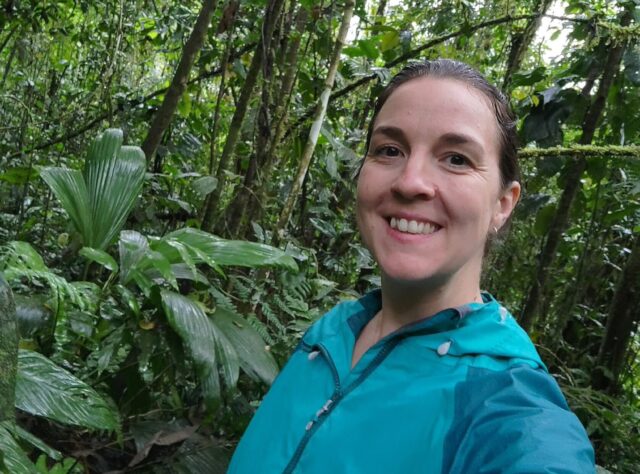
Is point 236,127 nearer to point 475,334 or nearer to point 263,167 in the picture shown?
Result: point 263,167

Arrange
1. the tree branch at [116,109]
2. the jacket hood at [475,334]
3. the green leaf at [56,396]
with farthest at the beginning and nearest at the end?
the tree branch at [116,109] < the green leaf at [56,396] < the jacket hood at [475,334]

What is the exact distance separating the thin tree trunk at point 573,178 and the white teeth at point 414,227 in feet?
7.56

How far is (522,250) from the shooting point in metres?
4.60

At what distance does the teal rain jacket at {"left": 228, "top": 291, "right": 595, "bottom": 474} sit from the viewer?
2.47 ft

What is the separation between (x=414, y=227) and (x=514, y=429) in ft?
1.23

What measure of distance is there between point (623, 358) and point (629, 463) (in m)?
0.97

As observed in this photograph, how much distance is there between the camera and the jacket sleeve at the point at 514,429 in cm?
72

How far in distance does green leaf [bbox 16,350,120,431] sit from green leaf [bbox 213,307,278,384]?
0.42 meters

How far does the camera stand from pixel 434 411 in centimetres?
87

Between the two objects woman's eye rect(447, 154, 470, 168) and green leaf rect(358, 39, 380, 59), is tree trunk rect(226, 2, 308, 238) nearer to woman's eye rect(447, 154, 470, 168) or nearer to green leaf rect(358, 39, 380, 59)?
green leaf rect(358, 39, 380, 59)

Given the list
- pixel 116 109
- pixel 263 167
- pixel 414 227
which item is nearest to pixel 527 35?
pixel 263 167

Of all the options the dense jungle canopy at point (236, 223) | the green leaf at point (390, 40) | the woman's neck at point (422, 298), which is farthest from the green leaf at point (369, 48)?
the woman's neck at point (422, 298)

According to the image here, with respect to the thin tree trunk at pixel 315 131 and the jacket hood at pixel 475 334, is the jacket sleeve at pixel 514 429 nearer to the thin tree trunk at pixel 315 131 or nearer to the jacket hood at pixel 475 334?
the jacket hood at pixel 475 334

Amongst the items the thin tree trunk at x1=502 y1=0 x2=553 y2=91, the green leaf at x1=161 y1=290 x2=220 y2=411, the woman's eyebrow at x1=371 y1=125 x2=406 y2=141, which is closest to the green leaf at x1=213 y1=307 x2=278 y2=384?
the green leaf at x1=161 y1=290 x2=220 y2=411
